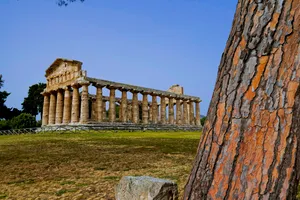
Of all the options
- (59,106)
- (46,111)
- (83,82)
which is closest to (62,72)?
(59,106)

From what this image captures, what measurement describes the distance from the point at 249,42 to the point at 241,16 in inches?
9.6

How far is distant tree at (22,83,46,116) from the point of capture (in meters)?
57.4

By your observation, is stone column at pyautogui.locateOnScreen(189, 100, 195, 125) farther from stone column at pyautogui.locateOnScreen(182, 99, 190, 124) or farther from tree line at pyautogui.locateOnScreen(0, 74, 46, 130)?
tree line at pyautogui.locateOnScreen(0, 74, 46, 130)

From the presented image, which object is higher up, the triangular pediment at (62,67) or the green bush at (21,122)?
the triangular pediment at (62,67)

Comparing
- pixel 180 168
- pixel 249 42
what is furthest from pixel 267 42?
pixel 180 168

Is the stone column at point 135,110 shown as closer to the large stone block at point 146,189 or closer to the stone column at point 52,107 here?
the stone column at point 52,107

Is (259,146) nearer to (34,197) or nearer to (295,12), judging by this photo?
(295,12)

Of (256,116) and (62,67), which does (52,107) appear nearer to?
(62,67)

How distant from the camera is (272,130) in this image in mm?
1625

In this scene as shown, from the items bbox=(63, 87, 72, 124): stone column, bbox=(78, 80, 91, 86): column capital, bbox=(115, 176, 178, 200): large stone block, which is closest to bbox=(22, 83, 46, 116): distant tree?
bbox=(63, 87, 72, 124): stone column

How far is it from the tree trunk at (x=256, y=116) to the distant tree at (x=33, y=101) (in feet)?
199

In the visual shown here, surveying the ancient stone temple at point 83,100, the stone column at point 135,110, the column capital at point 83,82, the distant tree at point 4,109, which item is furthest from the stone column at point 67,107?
the distant tree at point 4,109

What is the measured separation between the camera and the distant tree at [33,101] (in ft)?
188

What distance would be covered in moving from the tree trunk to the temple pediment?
35639 mm
